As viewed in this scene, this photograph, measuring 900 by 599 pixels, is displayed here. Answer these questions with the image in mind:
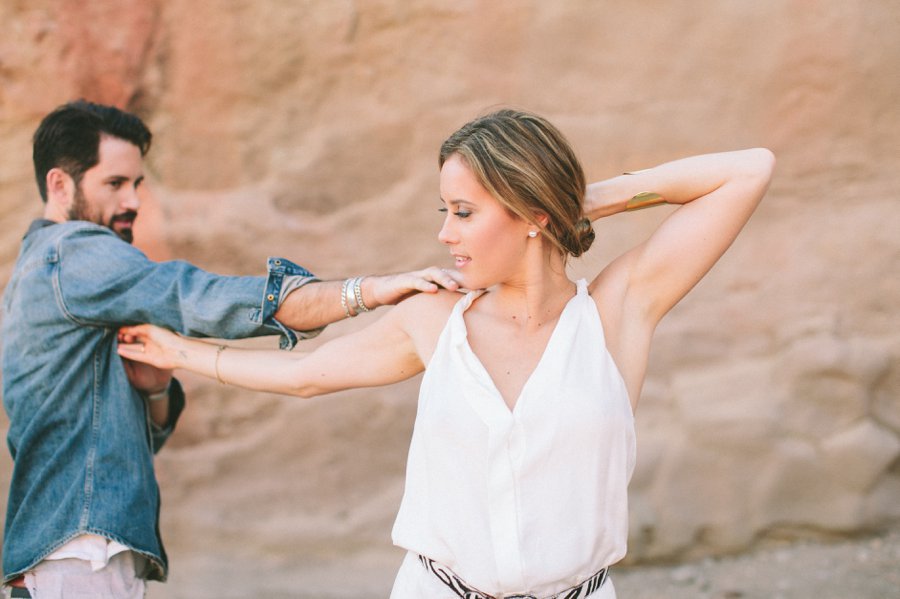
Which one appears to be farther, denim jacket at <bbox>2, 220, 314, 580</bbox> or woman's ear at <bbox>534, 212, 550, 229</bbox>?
denim jacket at <bbox>2, 220, 314, 580</bbox>

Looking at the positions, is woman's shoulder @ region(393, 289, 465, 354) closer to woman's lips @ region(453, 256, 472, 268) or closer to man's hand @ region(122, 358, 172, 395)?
woman's lips @ region(453, 256, 472, 268)

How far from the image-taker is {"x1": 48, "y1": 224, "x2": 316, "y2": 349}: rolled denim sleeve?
247 centimetres

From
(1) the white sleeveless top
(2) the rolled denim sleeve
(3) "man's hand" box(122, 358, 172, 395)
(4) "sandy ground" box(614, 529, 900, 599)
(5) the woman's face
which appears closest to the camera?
(1) the white sleeveless top

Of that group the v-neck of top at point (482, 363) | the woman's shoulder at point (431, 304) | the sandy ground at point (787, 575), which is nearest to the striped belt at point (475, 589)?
the v-neck of top at point (482, 363)

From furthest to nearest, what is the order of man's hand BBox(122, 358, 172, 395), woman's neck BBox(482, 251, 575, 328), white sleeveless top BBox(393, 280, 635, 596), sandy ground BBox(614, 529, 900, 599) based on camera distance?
sandy ground BBox(614, 529, 900, 599)
man's hand BBox(122, 358, 172, 395)
woman's neck BBox(482, 251, 575, 328)
white sleeveless top BBox(393, 280, 635, 596)

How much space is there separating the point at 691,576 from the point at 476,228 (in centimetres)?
238

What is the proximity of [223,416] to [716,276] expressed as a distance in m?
2.16

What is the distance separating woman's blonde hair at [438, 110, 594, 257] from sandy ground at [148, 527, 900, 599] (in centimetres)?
224

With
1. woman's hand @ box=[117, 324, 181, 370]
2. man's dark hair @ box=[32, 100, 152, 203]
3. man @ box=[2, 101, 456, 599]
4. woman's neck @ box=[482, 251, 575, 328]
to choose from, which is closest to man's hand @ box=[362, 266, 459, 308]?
man @ box=[2, 101, 456, 599]

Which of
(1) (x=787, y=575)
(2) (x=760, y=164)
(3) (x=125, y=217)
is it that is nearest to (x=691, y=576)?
(1) (x=787, y=575)

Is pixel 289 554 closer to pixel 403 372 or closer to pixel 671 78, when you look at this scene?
pixel 403 372

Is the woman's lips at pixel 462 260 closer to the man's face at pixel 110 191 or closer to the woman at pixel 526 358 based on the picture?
the woman at pixel 526 358

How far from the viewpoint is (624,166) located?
13.8 feet

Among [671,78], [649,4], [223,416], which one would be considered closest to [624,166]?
[671,78]
